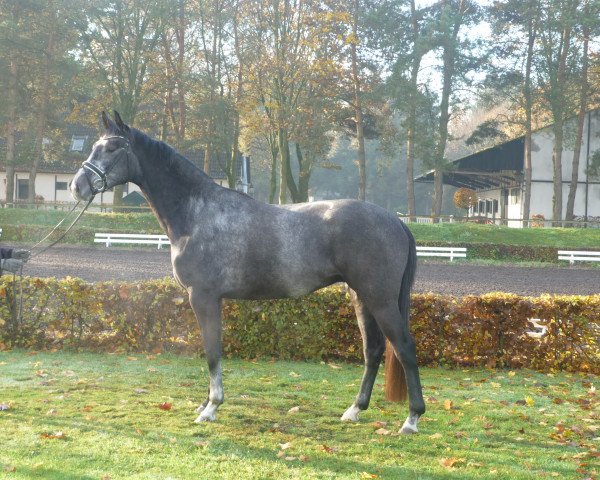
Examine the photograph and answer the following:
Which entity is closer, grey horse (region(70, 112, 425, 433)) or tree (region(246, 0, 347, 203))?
grey horse (region(70, 112, 425, 433))

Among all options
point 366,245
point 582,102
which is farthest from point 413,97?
point 366,245

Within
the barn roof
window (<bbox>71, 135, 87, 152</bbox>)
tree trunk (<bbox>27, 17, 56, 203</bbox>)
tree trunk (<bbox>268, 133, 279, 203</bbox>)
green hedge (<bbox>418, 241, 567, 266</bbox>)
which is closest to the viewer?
green hedge (<bbox>418, 241, 567, 266</bbox>)

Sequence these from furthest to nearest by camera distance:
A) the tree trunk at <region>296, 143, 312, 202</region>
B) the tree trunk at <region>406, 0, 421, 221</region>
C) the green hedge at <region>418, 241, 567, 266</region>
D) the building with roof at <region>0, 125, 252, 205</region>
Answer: the building with roof at <region>0, 125, 252, 205</region> → the tree trunk at <region>296, 143, 312, 202</region> → the tree trunk at <region>406, 0, 421, 221</region> → the green hedge at <region>418, 241, 567, 266</region>

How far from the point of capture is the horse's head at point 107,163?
232 inches

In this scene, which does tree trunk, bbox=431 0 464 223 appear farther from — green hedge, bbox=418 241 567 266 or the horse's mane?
the horse's mane

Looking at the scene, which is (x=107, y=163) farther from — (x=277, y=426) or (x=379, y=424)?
(x=379, y=424)

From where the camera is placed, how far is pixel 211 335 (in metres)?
5.89

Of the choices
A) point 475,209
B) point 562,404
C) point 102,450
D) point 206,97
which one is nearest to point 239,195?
point 102,450

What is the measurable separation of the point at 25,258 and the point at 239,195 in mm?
2759

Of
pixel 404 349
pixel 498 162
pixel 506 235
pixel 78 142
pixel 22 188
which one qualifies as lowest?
pixel 404 349

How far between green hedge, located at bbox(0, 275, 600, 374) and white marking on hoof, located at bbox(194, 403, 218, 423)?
2.90 metres

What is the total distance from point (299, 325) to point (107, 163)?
3772 mm

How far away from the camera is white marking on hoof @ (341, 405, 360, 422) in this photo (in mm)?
6047

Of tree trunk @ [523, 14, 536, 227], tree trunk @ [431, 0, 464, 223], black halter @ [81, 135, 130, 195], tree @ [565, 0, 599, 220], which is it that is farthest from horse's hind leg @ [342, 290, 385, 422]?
tree @ [565, 0, 599, 220]
